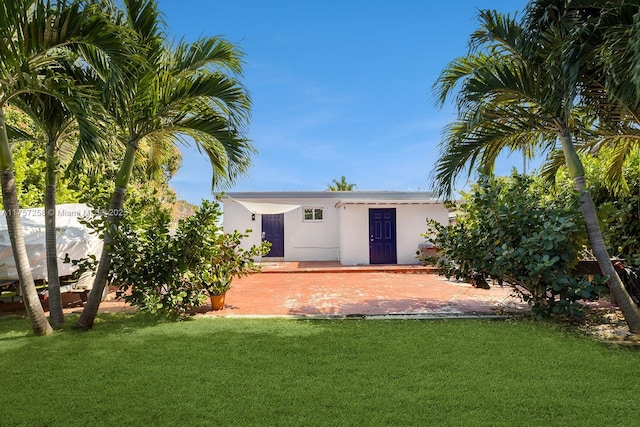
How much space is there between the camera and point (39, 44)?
571 cm

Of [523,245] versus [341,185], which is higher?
[341,185]

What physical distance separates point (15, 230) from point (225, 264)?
12.8 feet

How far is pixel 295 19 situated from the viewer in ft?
37.0

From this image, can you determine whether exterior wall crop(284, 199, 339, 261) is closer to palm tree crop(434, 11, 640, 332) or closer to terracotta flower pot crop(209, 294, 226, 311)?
terracotta flower pot crop(209, 294, 226, 311)

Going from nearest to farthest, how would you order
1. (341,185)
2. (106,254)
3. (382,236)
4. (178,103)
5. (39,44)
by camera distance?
(39,44)
(178,103)
(106,254)
(382,236)
(341,185)

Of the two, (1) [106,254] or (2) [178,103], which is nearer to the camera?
(2) [178,103]

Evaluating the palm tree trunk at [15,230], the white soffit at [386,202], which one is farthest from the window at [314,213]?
the palm tree trunk at [15,230]

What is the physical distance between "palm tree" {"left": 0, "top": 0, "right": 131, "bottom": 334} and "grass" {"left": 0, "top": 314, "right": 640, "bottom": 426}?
2727mm

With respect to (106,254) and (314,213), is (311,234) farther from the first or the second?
(106,254)

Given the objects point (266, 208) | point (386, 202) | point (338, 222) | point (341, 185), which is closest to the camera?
point (386, 202)

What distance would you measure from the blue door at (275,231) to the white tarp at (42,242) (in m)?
10.9

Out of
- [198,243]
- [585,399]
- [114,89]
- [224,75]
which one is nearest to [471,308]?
[585,399]

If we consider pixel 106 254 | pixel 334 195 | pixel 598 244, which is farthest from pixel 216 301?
pixel 334 195

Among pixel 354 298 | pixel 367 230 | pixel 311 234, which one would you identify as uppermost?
pixel 367 230
